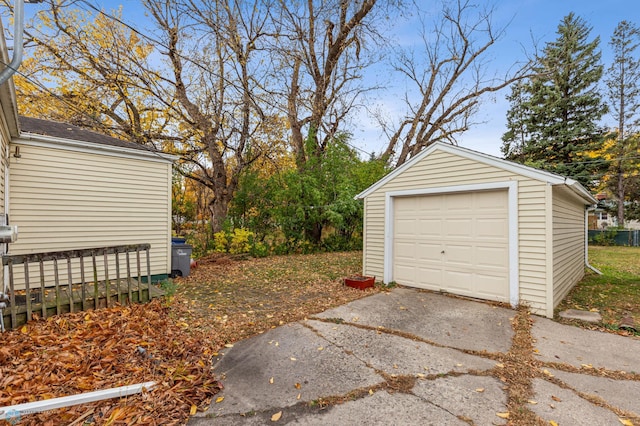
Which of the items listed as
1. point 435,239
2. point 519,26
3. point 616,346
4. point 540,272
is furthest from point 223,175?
point 519,26

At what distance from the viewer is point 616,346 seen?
11.4 ft

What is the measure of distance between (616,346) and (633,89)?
23.8m

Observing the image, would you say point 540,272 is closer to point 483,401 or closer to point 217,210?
point 483,401

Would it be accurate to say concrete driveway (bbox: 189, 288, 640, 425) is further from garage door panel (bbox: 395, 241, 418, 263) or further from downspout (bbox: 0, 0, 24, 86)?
downspout (bbox: 0, 0, 24, 86)

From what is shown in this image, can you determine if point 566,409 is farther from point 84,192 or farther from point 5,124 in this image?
point 84,192

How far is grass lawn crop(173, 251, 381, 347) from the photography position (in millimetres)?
3996

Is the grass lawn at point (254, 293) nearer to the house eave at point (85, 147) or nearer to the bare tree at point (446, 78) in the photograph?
the house eave at point (85, 147)

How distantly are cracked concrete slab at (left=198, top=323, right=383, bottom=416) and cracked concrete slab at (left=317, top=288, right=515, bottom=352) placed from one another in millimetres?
1014

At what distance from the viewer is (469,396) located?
7.98 ft

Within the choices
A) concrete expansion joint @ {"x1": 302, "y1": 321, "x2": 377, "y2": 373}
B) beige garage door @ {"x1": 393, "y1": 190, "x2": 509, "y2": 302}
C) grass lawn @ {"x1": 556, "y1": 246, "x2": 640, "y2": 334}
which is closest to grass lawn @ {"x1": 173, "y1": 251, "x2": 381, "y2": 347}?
concrete expansion joint @ {"x1": 302, "y1": 321, "x2": 377, "y2": 373}

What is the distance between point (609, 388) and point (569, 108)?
819 inches

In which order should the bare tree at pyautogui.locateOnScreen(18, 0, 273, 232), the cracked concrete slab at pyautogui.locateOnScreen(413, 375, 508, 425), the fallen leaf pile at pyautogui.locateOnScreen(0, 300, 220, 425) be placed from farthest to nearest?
1. the bare tree at pyautogui.locateOnScreen(18, 0, 273, 232)
2. the cracked concrete slab at pyautogui.locateOnScreen(413, 375, 508, 425)
3. the fallen leaf pile at pyautogui.locateOnScreen(0, 300, 220, 425)

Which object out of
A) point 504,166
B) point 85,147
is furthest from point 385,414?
point 85,147

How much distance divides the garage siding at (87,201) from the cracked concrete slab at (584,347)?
22.2 ft
